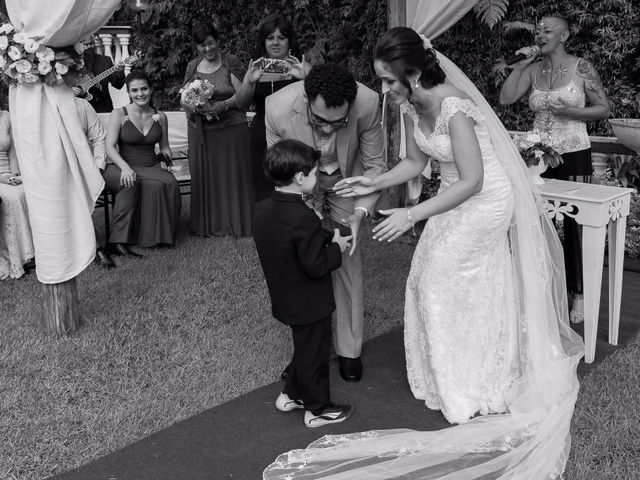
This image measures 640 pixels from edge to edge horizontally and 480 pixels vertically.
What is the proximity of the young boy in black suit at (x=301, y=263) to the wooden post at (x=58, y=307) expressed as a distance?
1.74 metres

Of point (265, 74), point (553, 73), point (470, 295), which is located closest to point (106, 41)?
point (265, 74)

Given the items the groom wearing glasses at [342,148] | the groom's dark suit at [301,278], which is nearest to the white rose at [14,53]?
the groom wearing glasses at [342,148]

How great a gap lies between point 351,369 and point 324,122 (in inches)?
53.7

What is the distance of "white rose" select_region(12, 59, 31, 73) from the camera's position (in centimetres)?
A: 390

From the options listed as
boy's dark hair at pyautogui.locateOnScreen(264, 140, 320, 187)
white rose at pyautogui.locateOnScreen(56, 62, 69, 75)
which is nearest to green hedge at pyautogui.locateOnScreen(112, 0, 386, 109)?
white rose at pyautogui.locateOnScreen(56, 62, 69, 75)

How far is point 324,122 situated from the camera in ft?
10.5

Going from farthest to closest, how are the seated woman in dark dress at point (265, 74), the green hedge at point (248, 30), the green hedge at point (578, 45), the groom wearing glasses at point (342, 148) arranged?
1. the green hedge at point (248, 30)
2. the green hedge at point (578, 45)
3. the seated woman in dark dress at point (265, 74)
4. the groom wearing glasses at point (342, 148)

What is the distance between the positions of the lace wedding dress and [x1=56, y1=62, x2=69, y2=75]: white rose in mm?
1989

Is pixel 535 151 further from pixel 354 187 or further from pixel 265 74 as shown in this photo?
pixel 265 74

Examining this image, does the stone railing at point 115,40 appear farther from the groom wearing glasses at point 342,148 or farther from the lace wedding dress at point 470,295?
the lace wedding dress at point 470,295

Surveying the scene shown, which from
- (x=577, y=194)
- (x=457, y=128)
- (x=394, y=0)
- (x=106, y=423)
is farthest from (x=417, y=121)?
(x=394, y=0)

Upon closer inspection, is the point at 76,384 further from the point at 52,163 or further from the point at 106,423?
the point at 52,163

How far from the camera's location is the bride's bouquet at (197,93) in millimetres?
6195

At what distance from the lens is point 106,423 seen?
3.31 metres
